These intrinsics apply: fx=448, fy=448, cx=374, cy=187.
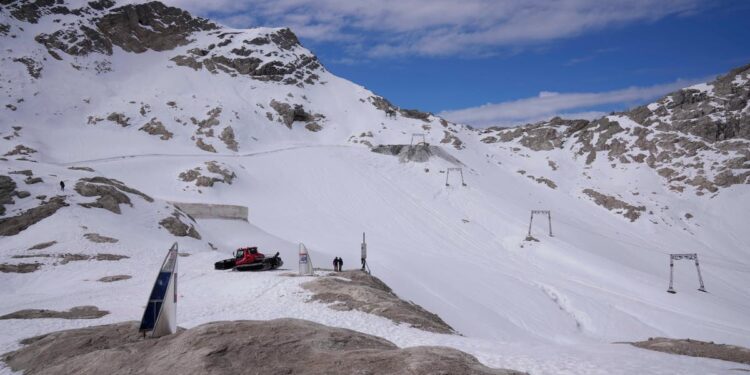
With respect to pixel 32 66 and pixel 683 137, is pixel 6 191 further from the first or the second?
pixel 683 137

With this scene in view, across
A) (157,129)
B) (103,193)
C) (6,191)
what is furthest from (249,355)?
(157,129)

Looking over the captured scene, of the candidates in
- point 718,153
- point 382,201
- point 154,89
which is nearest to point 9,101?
point 154,89

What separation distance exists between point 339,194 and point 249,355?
5045 cm

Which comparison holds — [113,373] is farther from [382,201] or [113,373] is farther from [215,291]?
[382,201]

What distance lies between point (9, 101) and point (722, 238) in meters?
101

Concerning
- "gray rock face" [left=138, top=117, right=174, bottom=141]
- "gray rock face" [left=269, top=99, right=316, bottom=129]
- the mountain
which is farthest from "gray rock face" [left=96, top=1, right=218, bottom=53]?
"gray rock face" [left=138, top=117, right=174, bottom=141]

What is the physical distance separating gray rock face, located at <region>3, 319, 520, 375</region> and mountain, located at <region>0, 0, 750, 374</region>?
2.65 metres

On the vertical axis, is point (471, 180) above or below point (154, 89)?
below

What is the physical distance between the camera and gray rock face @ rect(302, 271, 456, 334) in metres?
14.1

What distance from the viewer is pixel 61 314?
1423 cm

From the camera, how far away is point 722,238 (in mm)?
55594

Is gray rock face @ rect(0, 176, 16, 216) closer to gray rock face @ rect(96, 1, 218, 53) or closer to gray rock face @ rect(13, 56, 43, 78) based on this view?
gray rock face @ rect(13, 56, 43, 78)

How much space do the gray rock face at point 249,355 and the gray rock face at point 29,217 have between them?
22.0 meters

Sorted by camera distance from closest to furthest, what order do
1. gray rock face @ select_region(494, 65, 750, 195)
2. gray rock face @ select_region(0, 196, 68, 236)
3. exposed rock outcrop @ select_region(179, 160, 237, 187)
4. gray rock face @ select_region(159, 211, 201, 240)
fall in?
gray rock face @ select_region(0, 196, 68, 236) → gray rock face @ select_region(159, 211, 201, 240) → exposed rock outcrop @ select_region(179, 160, 237, 187) → gray rock face @ select_region(494, 65, 750, 195)
